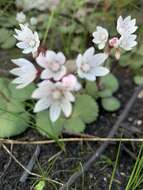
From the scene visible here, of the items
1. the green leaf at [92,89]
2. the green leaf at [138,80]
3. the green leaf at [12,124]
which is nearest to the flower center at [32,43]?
the green leaf at [12,124]

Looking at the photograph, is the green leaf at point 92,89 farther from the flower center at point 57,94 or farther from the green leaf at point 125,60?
the flower center at point 57,94

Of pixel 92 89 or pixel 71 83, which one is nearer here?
pixel 71 83

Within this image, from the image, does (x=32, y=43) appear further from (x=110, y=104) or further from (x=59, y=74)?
(x=110, y=104)

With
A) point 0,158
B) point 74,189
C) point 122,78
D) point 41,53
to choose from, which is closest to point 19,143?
point 0,158

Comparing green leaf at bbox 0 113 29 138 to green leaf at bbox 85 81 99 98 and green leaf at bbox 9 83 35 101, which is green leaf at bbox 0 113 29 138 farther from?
green leaf at bbox 85 81 99 98

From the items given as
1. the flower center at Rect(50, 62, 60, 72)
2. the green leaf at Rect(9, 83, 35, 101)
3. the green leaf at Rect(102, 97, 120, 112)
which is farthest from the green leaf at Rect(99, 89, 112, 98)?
the flower center at Rect(50, 62, 60, 72)

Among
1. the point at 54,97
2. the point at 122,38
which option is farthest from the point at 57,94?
the point at 122,38
